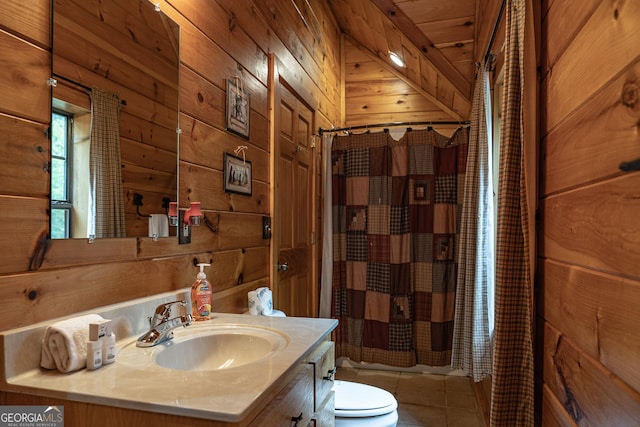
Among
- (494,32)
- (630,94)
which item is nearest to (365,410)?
(630,94)

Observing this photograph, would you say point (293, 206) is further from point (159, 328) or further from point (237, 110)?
point (159, 328)

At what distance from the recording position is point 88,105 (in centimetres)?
96

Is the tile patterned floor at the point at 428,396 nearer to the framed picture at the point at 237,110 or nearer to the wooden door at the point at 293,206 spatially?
the wooden door at the point at 293,206

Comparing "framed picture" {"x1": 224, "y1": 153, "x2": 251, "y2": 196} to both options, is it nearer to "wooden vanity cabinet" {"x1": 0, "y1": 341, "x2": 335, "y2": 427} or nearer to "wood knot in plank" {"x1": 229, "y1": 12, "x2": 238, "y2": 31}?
"wood knot in plank" {"x1": 229, "y1": 12, "x2": 238, "y2": 31}

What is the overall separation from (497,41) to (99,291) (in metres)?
1.98

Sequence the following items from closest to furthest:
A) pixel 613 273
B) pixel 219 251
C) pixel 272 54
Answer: pixel 613 273
pixel 219 251
pixel 272 54

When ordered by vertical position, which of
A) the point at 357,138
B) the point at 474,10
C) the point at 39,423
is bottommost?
the point at 39,423

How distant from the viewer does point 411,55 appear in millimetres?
3070

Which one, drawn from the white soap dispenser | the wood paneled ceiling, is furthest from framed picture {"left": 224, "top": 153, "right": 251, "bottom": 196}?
the wood paneled ceiling

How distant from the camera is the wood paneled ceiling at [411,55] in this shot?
2.59m

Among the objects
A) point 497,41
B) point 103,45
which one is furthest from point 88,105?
point 497,41

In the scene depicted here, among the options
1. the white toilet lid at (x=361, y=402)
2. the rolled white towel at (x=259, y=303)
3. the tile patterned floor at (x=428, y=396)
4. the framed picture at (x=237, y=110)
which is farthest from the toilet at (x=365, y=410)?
the framed picture at (x=237, y=110)

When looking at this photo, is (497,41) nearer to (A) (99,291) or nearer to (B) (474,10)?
(B) (474,10)

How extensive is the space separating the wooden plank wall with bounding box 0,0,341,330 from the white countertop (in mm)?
87
